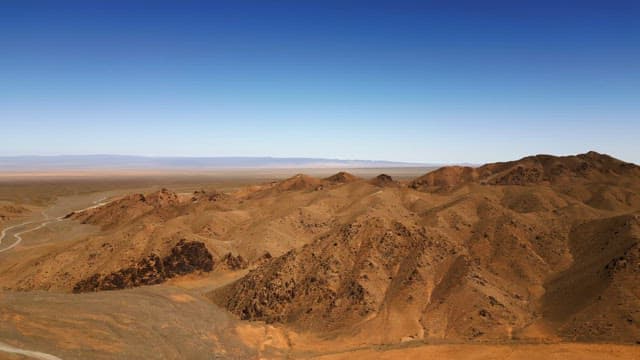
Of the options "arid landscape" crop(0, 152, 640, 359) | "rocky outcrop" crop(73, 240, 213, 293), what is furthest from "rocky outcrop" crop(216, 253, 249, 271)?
"rocky outcrop" crop(73, 240, 213, 293)

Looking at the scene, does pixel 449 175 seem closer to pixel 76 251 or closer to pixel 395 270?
pixel 395 270

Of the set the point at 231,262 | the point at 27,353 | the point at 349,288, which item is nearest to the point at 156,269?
the point at 231,262

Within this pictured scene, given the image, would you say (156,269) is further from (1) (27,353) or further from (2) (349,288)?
(1) (27,353)

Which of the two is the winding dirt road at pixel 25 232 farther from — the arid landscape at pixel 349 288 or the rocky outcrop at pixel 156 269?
the rocky outcrop at pixel 156 269

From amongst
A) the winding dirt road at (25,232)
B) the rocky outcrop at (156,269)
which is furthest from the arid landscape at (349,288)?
the winding dirt road at (25,232)

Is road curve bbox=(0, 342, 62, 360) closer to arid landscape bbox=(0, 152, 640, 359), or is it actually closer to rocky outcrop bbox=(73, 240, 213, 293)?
arid landscape bbox=(0, 152, 640, 359)

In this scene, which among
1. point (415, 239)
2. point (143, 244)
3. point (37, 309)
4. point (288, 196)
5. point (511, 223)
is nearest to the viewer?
point (37, 309)

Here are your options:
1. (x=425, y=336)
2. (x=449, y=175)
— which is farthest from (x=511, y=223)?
(x=449, y=175)

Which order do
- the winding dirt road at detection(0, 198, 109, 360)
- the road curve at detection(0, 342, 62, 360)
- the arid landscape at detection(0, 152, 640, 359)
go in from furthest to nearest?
1. the arid landscape at detection(0, 152, 640, 359)
2. the winding dirt road at detection(0, 198, 109, 360)
3. the road curve at detection(0, 342, 62, 360)
